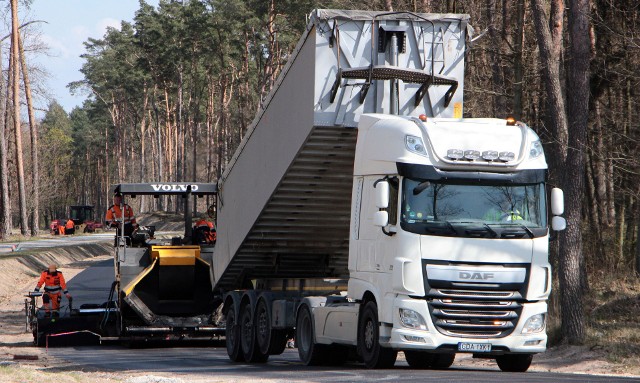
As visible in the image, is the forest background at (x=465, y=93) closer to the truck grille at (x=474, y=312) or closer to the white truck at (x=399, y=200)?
the white truck at (x=399, y=200)

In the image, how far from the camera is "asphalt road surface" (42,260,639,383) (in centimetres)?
1217

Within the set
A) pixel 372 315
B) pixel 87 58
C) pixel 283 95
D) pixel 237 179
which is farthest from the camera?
pixel 87 58

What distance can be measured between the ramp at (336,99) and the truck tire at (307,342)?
1519mm

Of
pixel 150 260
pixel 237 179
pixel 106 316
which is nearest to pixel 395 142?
pixel 237 179

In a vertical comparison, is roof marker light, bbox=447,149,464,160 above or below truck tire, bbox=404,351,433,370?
above

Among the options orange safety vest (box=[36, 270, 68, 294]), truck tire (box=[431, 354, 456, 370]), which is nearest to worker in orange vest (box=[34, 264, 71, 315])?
orange safety vest (box=[36, 270, 68, 294])

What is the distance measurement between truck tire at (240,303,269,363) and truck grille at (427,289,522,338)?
4.76 meters

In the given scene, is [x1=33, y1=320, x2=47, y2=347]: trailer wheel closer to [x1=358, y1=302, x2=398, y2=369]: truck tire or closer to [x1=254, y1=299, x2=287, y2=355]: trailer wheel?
[x1=254, y1=299, x2=287, y2=355]: trailer wheel

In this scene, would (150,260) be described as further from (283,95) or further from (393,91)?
(393,91)

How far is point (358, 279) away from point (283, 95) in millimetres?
3050

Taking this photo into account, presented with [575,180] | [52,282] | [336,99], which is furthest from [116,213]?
[575,180]

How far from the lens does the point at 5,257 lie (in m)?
40.1

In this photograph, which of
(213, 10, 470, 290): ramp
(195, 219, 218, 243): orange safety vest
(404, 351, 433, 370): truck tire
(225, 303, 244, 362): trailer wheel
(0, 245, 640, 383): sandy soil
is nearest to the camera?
(0, 245, 640, 383): sandy soil

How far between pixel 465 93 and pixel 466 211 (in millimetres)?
15032
